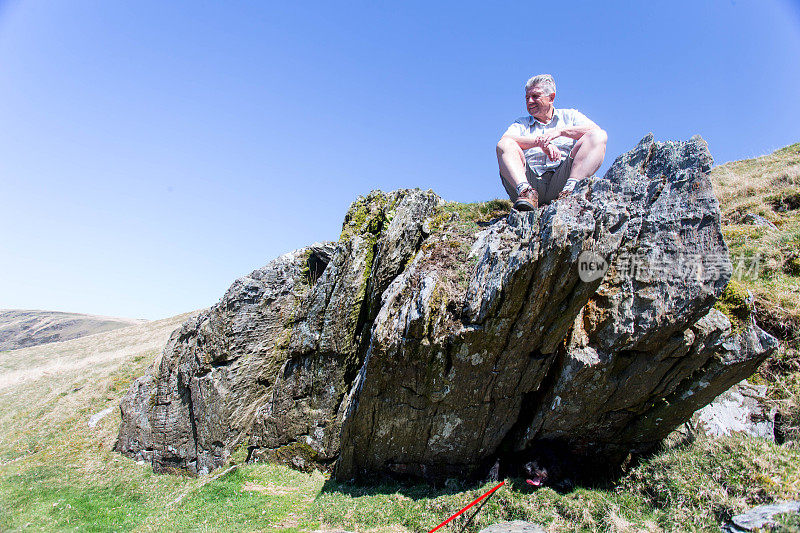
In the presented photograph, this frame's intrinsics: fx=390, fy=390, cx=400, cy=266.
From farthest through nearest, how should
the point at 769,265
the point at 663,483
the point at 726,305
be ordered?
the point at 769,265 → the point at 726,305 → the point at 663,483

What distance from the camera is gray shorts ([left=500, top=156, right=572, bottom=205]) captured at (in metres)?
11.1

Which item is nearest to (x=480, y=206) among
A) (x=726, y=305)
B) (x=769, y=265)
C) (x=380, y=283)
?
(x=380, y=283)

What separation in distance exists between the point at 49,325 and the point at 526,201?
14898 cm

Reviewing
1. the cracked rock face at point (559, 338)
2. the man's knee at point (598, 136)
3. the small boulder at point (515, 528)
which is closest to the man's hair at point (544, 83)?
the man's knee at point (598, 136)

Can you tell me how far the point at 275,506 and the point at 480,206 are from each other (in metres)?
12.0

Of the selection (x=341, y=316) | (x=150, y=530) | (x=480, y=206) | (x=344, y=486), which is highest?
(x=480, y=206)

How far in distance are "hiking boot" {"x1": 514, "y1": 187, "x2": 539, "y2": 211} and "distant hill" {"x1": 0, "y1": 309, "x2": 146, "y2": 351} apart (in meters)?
113

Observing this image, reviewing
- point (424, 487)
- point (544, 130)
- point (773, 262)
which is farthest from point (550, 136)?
point (424, 487)

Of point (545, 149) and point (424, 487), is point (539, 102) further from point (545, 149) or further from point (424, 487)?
point (424, 487)

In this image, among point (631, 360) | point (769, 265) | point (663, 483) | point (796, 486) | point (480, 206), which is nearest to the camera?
point (796, 486)

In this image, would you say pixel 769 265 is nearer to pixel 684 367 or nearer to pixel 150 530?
pixel 684 367

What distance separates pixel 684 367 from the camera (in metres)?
8.66

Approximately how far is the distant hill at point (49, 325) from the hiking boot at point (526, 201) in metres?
113

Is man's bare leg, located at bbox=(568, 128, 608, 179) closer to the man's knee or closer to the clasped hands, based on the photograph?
the man's knee
